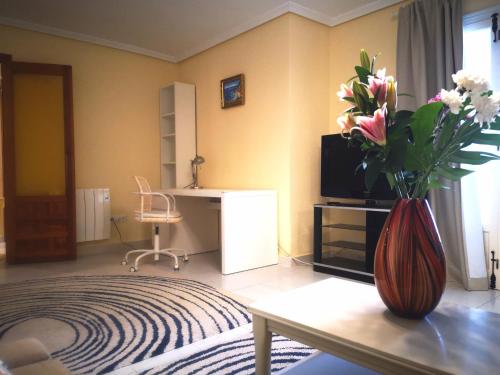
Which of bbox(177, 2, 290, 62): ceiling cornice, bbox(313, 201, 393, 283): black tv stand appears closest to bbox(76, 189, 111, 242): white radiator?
bbox(177, 2, 290, 62): ceiling cornice

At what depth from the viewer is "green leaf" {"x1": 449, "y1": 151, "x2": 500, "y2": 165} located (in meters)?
0.99

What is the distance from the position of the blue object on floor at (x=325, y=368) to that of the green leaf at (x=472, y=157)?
27.5 inches

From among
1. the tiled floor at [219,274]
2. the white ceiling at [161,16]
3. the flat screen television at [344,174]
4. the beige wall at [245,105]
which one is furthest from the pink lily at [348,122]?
the white ceiling at [161,16]

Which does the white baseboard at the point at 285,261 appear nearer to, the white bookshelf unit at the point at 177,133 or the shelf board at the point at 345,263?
→ the shelf board at the point at 345,263

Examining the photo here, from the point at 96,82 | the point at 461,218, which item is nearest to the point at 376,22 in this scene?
the point at 461,218

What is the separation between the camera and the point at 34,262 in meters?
3.63

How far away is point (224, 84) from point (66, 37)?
1.77 m

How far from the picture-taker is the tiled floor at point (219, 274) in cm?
251

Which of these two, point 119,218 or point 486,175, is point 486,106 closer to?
point 486,175

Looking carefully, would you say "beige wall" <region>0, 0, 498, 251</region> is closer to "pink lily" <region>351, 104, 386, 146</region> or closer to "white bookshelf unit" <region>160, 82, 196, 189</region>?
"white bookshelf unit" <region>160, 82, 196, 189</region>

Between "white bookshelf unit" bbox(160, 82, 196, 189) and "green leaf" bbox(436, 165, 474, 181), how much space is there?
357 cm

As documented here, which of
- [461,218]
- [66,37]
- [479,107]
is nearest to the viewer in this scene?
[479,107]

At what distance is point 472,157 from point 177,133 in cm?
367

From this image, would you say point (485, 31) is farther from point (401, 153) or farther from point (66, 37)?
point (66, 37)
